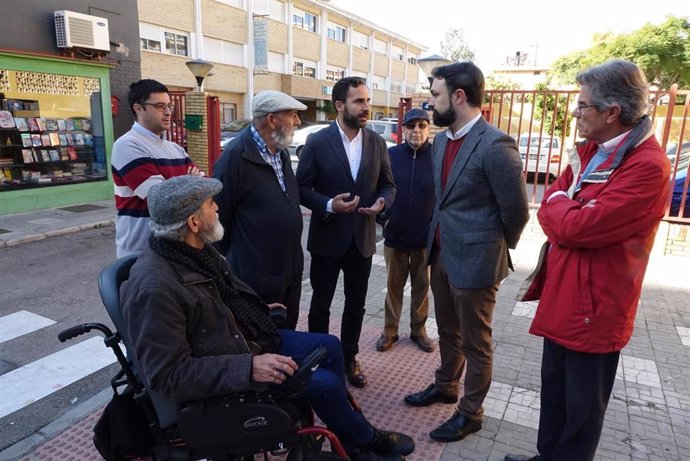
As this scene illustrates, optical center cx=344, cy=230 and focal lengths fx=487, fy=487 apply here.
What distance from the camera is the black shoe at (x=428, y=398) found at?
10.2ft

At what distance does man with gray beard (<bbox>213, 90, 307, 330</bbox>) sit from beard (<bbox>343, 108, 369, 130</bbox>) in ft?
1.43

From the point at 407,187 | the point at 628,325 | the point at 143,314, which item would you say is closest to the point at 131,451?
the point at 143,314

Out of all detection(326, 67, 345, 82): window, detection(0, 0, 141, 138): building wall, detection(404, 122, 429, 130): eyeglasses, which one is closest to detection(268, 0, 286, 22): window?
detection(326, 67, 345, 82): window

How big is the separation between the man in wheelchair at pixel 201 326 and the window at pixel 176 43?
22376mm

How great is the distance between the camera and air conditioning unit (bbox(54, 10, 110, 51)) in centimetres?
907

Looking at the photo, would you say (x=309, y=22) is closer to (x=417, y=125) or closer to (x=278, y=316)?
(x=417, y=125)

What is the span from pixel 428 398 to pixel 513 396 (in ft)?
2.02

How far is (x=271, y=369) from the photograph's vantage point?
1.95 metres

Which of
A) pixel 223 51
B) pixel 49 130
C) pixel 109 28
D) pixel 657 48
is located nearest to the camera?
pixel 49 130

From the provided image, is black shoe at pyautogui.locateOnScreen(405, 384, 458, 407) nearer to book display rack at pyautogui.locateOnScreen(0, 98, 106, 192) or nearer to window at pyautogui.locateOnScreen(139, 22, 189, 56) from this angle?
book display rack at pyautogui.locateOnScreen(0, 98, 106, 192)

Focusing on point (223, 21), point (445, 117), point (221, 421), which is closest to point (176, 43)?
point (223, 21)

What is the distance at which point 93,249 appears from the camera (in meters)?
7.12

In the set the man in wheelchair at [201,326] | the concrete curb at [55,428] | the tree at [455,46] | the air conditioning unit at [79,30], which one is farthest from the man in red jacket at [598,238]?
the tree at [455,46]

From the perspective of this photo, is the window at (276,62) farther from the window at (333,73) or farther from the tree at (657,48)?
the tree at (657,48)
